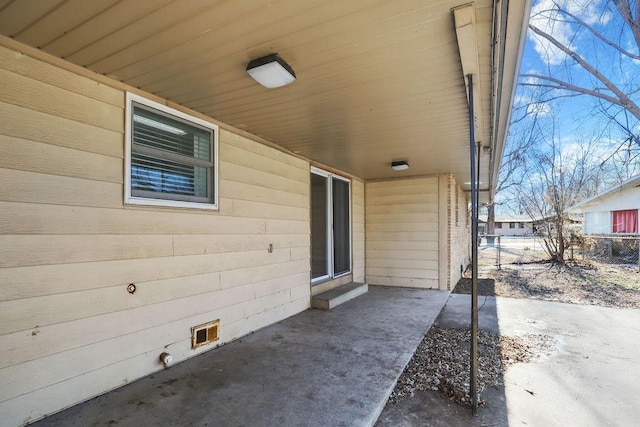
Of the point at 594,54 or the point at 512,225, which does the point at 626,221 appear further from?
the point at 512,225

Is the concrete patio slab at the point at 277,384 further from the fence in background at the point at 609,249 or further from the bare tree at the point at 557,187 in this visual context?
the fence in background at the point at 609,249

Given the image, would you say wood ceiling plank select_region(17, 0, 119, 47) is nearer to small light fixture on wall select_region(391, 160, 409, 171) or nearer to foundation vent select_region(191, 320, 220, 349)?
foundation vent select_region(191, 320, 220, 349)

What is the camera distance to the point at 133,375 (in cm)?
254

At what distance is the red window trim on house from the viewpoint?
12.4m

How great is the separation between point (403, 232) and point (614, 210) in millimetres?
12567

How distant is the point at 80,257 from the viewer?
→ 2242 millimetres

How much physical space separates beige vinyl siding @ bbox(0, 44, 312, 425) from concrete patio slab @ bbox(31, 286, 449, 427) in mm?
239

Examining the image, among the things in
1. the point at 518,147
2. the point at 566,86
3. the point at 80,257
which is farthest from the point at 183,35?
the point at 518,147

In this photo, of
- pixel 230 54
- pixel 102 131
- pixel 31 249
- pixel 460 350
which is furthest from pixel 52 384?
pixel 460 350

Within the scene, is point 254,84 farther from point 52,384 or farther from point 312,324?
point 312,324

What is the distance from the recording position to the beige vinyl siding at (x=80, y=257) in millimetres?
1959

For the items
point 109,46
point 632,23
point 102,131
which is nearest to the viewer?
point 109,46

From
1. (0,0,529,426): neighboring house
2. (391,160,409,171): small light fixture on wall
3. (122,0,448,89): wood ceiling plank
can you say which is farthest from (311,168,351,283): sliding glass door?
(122,0,448,89): wood ceiling plank

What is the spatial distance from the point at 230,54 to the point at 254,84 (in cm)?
44
